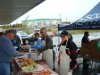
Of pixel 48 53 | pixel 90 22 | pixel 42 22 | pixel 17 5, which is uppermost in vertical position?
pixel 17 5

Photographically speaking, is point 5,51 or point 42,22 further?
point 42,22

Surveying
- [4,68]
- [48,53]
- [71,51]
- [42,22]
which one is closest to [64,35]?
[71,51]

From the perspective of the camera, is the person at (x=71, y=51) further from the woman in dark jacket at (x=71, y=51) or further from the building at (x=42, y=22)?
the building at (x=42, y=22)

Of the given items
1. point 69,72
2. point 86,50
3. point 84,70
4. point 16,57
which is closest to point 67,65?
point 69,72

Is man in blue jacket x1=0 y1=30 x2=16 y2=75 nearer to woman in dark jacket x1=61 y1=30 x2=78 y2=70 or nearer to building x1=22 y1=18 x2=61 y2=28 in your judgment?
woman in dark jacket x1=61 y1=30 x2=78 y2=70

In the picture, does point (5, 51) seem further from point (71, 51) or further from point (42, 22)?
point (42, 22)

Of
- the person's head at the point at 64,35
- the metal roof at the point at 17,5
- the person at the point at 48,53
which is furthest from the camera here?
the metal roof at the point at 17,5

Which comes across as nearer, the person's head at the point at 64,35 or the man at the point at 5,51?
the person's head at the point at 64,35

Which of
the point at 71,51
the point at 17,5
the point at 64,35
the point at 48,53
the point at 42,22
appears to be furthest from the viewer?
the point at 42,22

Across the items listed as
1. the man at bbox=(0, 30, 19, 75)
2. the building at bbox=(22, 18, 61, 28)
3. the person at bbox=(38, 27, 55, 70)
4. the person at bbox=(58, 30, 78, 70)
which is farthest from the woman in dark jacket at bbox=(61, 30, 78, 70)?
the building at bbox=(22, 18, 61, 28)

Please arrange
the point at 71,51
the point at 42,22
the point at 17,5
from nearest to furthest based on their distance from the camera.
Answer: the point at 71,51 → the point at 17,5 → the point at 42,22

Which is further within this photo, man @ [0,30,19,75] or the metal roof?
the metal roof

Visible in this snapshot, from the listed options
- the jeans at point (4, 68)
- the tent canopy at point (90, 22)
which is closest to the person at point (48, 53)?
the jeans at point (4, 68)

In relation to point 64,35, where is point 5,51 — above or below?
below
